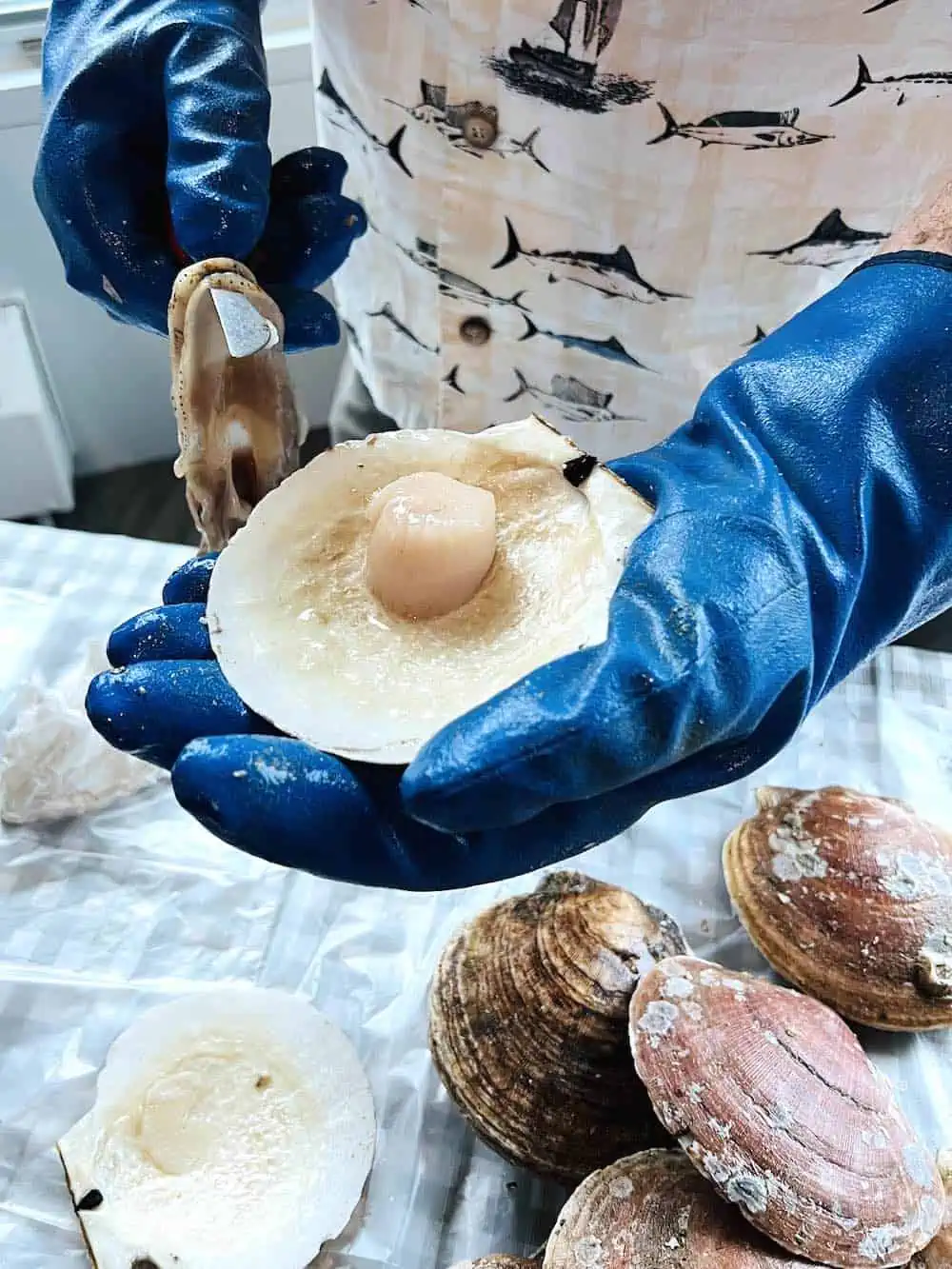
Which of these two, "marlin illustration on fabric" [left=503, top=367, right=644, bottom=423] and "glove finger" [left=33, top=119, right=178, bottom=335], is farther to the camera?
"marlin illustration on fabric" [left=503, top=367, right=644, bottom=423]

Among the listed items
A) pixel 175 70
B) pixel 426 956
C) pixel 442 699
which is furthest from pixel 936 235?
pixel 426 956

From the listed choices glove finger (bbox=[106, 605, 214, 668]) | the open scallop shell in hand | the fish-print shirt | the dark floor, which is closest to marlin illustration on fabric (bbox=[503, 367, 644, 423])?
the fish-print shirt

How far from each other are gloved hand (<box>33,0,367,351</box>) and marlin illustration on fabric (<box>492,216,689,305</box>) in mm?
133

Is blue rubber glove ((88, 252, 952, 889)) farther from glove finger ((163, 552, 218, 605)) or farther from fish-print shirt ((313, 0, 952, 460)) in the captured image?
fish-print shirt ((313, 0, 952, 460))

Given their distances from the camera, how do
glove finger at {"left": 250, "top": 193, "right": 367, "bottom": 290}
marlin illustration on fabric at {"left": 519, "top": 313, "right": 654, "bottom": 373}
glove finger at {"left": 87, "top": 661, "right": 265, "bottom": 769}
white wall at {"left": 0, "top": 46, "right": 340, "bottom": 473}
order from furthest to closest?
white wall at {"left": 0, "top": 46, "right": 340, "bottom": 473} < marlin illustration on fabric at {"left": 519, "top": 313, "right": 654, "bottom": 373} < glove finger at {"left": 250, "top": 193, "right": 367, "bottom": 290} < glove finger at {"left": 87, "top": 661, "right": 265, "bottom": 769}

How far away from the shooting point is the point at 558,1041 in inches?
28.8

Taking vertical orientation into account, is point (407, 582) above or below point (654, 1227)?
above

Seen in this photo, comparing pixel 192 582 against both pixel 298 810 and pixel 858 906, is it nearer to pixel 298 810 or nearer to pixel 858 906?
pixel 298 810

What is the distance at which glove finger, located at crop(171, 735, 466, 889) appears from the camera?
20.6 inches

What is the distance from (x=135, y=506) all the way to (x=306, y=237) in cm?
104

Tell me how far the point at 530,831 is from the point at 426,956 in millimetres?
382

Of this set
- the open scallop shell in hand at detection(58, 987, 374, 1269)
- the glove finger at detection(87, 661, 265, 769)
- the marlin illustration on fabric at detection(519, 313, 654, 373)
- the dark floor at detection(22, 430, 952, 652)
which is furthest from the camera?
the dark floor at detection(22, 430, 952, 652)

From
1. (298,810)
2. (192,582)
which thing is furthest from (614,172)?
(298,810)

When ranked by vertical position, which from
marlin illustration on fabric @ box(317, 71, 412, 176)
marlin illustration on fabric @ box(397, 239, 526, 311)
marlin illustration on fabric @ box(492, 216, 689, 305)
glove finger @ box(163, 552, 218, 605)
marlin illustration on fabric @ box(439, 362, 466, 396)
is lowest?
glove finger @ box(163, 552, 218, 605)
